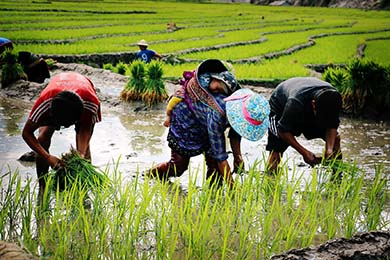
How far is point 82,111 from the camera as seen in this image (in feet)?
11.7

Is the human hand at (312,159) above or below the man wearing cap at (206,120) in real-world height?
below

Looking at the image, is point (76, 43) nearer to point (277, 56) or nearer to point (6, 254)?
point (277, 56)

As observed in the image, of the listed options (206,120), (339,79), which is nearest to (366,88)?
(339,79)

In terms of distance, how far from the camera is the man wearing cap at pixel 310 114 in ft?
13.2

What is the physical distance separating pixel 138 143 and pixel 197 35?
10.4 metres

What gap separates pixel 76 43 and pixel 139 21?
6.13 m

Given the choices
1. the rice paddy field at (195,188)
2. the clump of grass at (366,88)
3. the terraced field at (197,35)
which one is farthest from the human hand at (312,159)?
the terraced field at (197,35)

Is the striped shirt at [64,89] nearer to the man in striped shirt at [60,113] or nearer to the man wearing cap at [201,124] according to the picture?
the man in striped shirt at [60,113]

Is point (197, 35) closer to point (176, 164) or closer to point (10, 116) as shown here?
point (10, 116)

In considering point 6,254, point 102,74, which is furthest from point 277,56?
point 6,254

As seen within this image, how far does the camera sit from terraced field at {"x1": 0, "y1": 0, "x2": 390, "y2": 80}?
11.4m

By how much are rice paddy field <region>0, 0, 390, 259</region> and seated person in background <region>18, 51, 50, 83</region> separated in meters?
1.74

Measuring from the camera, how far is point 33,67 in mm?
8484

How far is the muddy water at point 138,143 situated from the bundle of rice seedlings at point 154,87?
7.4 inches
